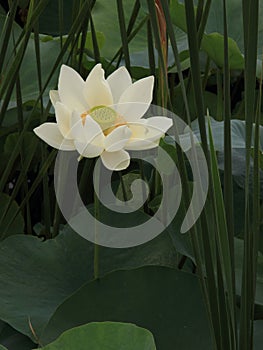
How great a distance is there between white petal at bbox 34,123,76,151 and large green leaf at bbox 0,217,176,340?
0.81 feet

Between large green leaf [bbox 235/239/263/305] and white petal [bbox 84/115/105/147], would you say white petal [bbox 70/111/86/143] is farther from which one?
large green leaf [bbox 235/239/263/305]

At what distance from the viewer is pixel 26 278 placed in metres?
0.83

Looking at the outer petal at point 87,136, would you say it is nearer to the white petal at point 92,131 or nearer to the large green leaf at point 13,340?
the white petal at point 92,131

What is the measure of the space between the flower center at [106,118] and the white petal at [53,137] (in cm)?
3

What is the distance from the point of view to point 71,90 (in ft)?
2.18

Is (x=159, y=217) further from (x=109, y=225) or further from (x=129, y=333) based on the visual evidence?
(x=129, y=333)

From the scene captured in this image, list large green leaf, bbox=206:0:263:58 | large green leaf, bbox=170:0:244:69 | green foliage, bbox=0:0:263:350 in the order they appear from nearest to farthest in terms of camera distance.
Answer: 1. green foliage, bbox=0:0:263:350
2. large green leaf, bbox=170:0:244:69
3. large green leaf, bbox=206:0:263:58

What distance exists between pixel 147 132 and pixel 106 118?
0.04 meters

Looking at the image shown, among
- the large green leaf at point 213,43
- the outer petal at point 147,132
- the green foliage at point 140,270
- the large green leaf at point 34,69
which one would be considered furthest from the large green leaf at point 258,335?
the large green leaf at point 34,69

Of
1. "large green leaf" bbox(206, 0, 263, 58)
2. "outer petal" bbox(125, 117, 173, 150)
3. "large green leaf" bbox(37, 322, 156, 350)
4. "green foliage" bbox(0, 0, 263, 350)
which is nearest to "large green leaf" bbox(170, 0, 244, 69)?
"green foliage" bbox(0, 0, 263, 350)

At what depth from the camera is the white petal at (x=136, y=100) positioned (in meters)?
0.65

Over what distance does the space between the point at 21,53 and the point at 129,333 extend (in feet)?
1.11

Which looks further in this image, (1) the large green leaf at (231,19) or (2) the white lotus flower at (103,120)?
(1) the large green leaf at (231,19)

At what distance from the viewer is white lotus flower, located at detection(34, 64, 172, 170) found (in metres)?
0.61
